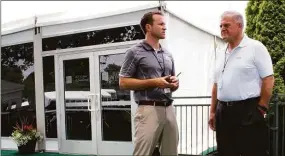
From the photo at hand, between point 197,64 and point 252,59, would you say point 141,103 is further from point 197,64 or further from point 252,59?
point 197,64

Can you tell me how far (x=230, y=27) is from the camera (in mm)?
2543

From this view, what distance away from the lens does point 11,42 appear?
22.7ft

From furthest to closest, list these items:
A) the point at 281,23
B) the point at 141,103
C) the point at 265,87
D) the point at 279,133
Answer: the point at 281,23
the point at 279,133
the point at 265,87
the point at 141,103

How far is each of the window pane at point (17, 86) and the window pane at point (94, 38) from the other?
63 centimetres

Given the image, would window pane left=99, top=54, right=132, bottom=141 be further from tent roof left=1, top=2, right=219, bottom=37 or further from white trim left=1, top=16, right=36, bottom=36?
white trim left=1, top=16, right=36, bottom=36

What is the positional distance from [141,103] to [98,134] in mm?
3909

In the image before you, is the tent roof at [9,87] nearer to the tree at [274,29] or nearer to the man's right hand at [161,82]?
the tree at [274,29]

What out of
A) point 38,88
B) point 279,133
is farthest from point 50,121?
point 279,133

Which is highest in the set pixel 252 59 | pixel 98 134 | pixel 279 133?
pixel 252 59

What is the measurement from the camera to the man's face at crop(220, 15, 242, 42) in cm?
253

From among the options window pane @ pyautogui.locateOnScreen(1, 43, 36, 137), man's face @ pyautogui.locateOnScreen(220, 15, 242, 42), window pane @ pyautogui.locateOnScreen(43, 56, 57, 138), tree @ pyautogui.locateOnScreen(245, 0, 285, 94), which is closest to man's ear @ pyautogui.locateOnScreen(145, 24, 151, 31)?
man's face @ pyautogui.locateOnScreen(220, 15, 242, 42)

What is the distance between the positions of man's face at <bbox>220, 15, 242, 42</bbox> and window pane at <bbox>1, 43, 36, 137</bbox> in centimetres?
503

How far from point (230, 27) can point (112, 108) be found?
3580mm

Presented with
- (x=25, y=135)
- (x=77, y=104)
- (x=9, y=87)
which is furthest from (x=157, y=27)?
(x=9, y=87)
